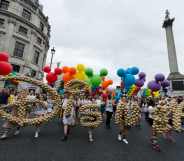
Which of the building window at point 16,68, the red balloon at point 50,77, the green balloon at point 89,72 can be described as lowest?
the red balloon at point 50,77

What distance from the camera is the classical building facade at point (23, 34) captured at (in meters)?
24.7

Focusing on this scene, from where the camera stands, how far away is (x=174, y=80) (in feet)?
70.5

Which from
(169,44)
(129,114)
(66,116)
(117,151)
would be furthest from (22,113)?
(169,44)

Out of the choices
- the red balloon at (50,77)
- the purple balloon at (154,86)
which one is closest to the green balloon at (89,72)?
the red balloon at (50,77)

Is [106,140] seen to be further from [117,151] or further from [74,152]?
[74,152]

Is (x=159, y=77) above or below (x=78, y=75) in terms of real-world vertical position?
below

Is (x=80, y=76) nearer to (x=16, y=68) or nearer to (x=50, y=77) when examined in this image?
(x=50, y=77)

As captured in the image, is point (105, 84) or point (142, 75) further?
point (105, 84)

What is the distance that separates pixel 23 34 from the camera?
26.7m

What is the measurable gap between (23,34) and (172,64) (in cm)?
2541

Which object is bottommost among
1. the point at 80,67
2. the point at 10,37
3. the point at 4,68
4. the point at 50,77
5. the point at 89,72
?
the point at 4,68

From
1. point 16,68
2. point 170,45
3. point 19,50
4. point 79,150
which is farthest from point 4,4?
point 79,150

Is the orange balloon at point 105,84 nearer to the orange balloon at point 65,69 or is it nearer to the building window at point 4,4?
the orange balloon at point 65,69

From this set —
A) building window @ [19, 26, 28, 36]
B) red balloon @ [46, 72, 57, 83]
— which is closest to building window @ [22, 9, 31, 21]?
building window @ [19, 26, 28, 36]
